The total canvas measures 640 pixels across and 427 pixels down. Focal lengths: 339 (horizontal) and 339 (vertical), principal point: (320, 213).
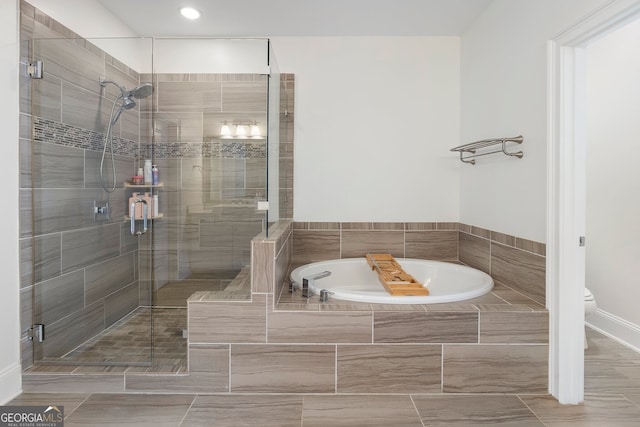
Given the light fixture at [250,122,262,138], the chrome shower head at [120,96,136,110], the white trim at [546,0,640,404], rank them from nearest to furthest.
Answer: the white trim at [546,0,640,404] → the chrome shower head at [120,96,136,110] → the light fixture at [250,122,262,138]

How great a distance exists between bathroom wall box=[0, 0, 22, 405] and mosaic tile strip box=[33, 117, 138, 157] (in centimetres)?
12

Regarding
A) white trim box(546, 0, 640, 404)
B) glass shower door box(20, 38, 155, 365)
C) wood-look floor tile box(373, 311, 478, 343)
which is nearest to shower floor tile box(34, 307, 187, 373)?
glass shower door box(20, 38, 155, 365)

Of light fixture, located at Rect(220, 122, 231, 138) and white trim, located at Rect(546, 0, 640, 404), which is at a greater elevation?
light fixture, located at Rect(220, 122, 231, 138)

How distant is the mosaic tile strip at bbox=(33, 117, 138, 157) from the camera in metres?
1.92

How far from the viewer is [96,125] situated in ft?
7.23

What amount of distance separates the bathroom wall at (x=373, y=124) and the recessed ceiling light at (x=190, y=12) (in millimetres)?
678

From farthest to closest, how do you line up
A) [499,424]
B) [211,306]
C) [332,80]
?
[332,80]
[211,306]
[499,424]

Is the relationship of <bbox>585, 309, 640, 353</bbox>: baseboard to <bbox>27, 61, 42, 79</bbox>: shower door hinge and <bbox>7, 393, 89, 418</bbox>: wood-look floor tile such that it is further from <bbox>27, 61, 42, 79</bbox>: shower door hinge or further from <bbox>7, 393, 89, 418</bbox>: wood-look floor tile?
<bbox>27, 61, 42, 79</bbox>: shower door hinge

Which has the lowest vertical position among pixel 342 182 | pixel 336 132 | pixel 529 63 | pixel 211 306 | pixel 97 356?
pixel 97 356

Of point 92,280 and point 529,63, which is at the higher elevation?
point 529,63

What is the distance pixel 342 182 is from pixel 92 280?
195 centimetres

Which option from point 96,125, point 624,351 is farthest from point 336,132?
point 624,351

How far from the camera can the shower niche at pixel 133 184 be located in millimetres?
1937

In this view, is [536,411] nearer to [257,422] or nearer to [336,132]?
[257,422]
